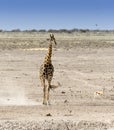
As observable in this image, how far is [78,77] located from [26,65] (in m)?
6.47

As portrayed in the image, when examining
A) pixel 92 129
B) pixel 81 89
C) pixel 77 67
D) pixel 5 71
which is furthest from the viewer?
pixel 77 67

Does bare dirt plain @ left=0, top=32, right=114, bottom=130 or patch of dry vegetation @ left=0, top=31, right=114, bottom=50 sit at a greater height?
bare dirt plain @ left=0, top=32, right=114, bottom=130

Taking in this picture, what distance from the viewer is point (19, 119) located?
14.4 m

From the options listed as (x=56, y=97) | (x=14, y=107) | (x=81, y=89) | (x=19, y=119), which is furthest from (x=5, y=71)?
(x=19, y=119)

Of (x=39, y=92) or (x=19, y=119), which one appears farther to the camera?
(x=39, y=92)

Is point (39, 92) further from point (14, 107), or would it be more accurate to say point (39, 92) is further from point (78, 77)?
point (78, 77)

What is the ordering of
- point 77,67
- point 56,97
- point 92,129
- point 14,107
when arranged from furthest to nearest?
point 77,67 < point 56,97 < point 14,107 < point 92,129

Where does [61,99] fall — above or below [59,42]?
above

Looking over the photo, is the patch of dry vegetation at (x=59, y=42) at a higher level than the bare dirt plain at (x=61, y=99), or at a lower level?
lower

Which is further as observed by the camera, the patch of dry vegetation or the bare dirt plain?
the patch of dry vegetation

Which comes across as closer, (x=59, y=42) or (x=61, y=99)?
(x=61, y=99)

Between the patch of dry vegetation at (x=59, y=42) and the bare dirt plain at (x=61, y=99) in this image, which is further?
the patch of dry vegetation at (x=59, y=42)

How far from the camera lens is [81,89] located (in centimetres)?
2145

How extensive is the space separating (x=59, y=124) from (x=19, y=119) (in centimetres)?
108
